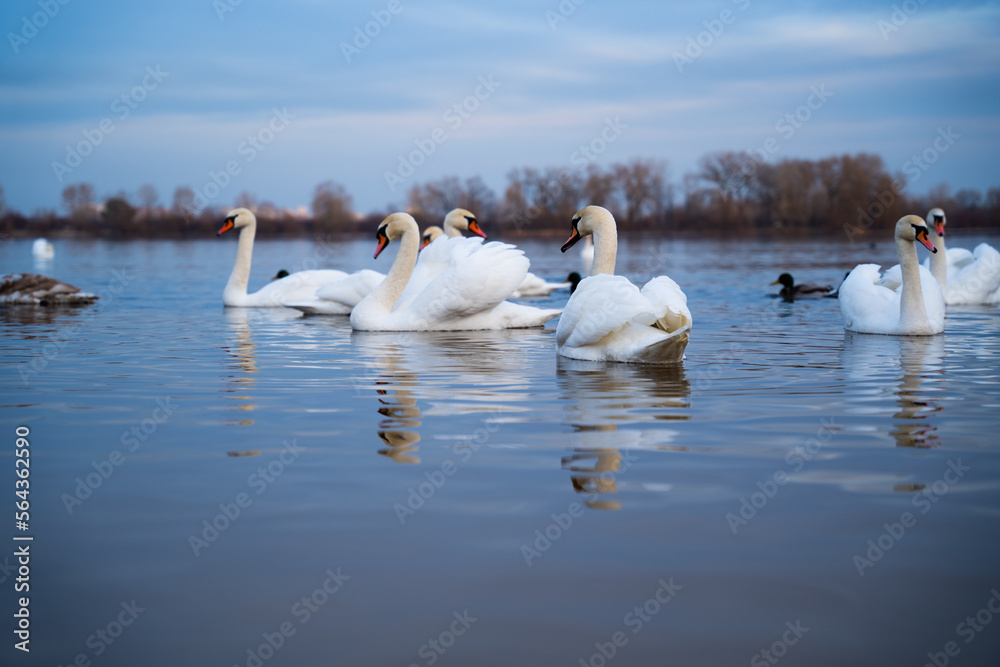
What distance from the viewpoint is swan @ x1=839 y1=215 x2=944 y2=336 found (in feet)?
35.2

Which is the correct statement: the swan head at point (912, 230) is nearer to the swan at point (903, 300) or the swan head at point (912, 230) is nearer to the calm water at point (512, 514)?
the swan at point (903, 300)

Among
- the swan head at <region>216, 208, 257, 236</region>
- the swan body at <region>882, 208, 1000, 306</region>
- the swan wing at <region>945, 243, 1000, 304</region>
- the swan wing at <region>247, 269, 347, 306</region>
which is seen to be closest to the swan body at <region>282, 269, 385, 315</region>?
the swan wing at <region>247, 269, 347, 306</region>

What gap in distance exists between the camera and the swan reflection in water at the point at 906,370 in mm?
5832

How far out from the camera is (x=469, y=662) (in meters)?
2.94

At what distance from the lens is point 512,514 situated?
165 inches

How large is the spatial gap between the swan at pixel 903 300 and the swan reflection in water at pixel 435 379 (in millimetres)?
3544

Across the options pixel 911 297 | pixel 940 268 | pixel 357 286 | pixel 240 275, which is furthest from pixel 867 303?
pixel 240 275

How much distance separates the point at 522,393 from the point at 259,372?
2446mm

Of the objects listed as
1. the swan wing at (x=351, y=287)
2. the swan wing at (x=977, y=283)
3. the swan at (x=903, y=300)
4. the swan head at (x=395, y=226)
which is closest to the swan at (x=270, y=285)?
the swan wing at (x=351, y=287)

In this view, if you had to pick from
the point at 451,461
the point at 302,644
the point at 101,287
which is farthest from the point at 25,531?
the point at 101,287

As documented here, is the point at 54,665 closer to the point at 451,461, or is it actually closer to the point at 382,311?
the point at 451,461

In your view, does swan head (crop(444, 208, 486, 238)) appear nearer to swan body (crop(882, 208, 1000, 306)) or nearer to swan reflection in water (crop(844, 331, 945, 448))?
swan reflection in water (crop(844, 331, 945, 448))

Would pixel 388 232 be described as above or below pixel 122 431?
above

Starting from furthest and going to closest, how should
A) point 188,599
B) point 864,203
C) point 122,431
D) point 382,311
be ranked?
point 864,203 → point 382,311 → point 122,431 → point 188,599
